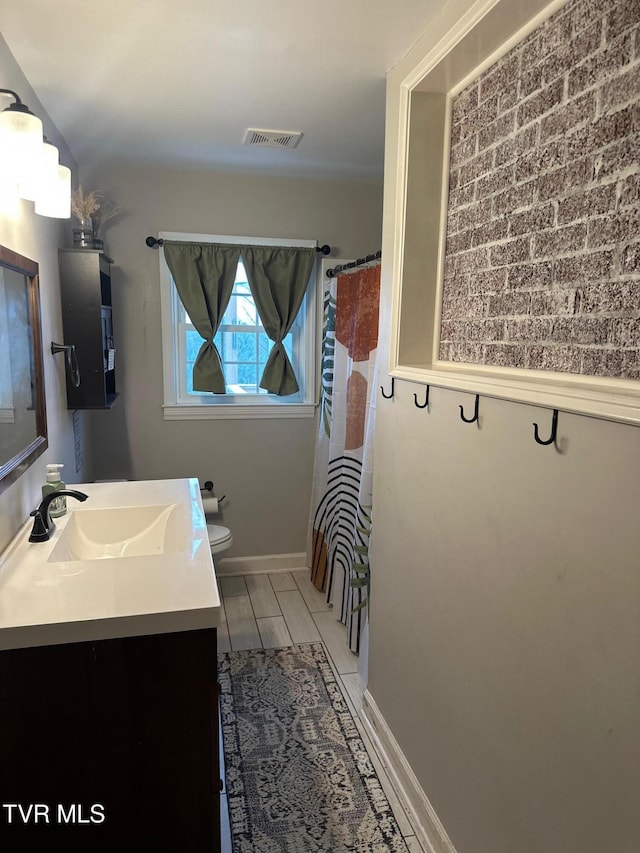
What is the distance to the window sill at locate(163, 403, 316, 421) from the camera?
3252 millimetres

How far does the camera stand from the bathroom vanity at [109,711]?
47.2 inches

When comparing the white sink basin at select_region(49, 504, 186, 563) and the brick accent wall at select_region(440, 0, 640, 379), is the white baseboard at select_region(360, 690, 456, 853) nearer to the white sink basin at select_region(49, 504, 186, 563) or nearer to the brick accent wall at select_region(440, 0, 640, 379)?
the white sink basin at select_region(49, 504, 186, 563)

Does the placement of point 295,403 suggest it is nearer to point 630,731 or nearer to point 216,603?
point 216,603

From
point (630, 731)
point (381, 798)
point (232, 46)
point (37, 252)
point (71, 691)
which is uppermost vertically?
point (232, 46)

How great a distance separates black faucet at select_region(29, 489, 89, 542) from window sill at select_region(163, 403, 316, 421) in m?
1.52

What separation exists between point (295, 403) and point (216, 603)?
7.39 feet

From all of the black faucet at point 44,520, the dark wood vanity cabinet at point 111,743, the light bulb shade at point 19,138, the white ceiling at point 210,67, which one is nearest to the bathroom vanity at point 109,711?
the dark wood vanity cabinet at point 111,743

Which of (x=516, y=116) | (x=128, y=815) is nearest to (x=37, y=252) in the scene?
(x=516, y=116)

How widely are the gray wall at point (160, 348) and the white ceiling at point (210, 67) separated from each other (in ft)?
1.14

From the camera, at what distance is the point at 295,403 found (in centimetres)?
344

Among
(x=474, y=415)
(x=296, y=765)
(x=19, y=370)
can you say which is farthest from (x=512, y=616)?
(x=19, y=370)

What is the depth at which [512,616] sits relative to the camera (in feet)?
4.22

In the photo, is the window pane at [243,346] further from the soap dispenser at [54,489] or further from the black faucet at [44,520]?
the black faucet at [44,520]

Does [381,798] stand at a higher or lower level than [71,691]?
lower
